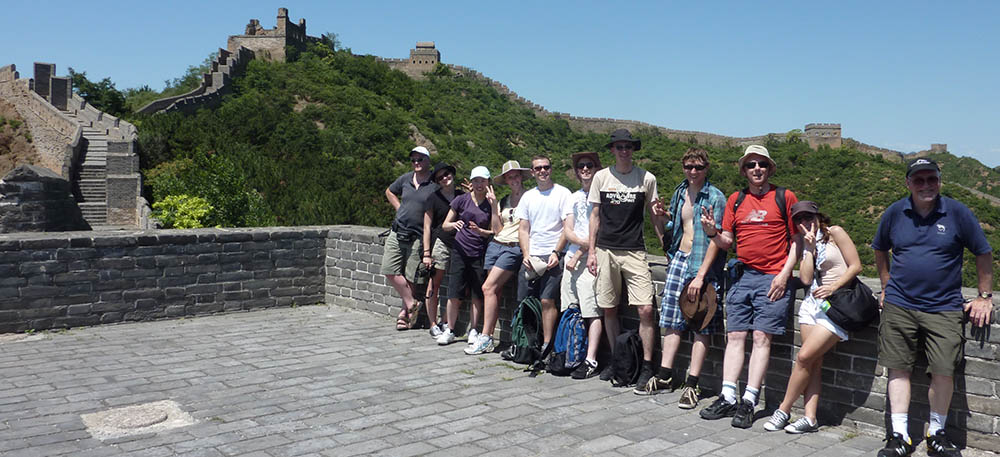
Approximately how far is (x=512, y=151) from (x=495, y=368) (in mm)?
55627

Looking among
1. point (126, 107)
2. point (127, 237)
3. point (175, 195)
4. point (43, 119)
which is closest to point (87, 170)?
point (43, 119)

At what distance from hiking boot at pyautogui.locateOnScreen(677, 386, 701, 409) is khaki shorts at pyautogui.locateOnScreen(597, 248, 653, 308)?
793 mm

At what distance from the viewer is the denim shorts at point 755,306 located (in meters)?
5.62

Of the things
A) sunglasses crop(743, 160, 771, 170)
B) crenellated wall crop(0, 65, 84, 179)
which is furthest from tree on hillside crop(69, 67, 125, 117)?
sunglasses crop(743, 160, 771, 170)

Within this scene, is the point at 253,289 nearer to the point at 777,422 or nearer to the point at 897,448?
the point at 777,422

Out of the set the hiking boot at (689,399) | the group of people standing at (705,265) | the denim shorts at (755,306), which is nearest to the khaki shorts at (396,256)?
the group of people standing at (705,265)

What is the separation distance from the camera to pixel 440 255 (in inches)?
342

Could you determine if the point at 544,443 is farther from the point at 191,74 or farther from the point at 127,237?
the point at 191,74

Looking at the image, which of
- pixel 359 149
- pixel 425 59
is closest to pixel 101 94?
pixel 359 149

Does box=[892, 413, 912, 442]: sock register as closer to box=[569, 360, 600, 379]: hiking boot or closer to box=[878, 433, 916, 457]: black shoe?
box=[878, 433, 916, 457]: black shoe

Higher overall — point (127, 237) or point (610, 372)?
point (127, 237)

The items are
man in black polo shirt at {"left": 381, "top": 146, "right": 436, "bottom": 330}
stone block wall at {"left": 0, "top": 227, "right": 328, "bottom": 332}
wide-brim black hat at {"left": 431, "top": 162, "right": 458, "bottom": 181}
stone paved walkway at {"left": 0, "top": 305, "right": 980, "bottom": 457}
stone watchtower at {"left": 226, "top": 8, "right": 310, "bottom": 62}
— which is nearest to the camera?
stone paved walkway at {"left": 0, "top": 305, "right": 980, "bottom": 457}

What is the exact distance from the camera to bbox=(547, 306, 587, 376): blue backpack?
6.99 m

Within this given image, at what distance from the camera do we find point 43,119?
42594 mm
